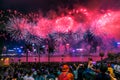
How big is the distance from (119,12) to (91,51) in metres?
9.15

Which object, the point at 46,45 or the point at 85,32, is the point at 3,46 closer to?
the point at 46,45

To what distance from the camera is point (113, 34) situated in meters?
59.1

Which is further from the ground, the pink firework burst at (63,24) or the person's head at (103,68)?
the pink firework burst at (63,24)

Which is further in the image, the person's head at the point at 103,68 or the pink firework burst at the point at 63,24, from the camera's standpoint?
the pink firework burst at the point at 63,24

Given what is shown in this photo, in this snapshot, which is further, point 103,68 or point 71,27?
point 71,27

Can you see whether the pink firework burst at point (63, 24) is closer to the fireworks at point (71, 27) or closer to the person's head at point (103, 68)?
the fireworks at point (71, 27)

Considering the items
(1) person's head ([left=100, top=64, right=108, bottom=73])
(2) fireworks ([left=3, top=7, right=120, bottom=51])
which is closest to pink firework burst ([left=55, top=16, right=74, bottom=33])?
(2) fireworks ([left=3, top=7, right=120, bottom=51])

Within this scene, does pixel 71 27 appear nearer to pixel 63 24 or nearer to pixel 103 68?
pixel 63 24

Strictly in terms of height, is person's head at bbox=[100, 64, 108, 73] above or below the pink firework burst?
below

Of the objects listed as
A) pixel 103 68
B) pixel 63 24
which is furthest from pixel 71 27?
pixel 103 68

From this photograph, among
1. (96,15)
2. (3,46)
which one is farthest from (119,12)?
(3,46)

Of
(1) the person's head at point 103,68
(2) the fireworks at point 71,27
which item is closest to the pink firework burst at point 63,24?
(2) the fireworks at point 71,27

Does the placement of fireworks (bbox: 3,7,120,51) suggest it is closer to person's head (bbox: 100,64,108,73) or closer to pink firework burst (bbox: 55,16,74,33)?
pink firework burst (bbox: 55,16,74,33)

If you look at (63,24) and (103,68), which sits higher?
(63,24)
